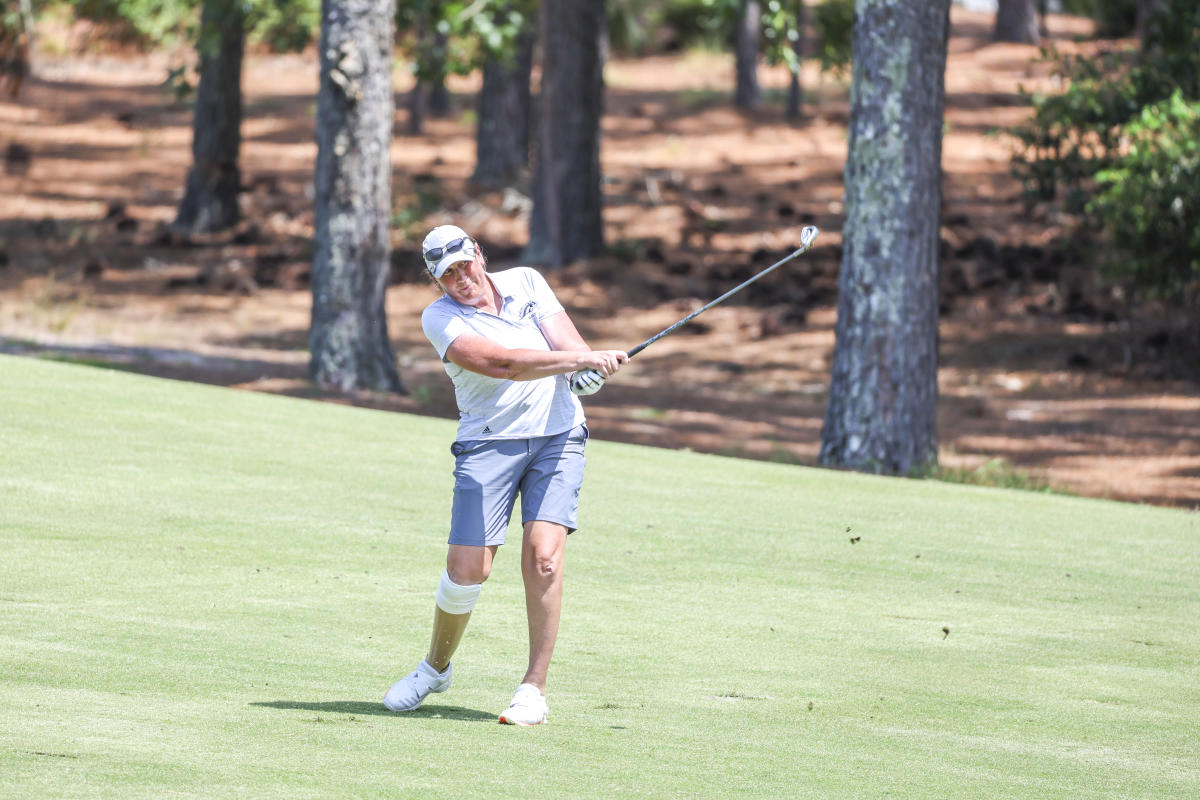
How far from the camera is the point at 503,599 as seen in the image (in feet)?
32.0

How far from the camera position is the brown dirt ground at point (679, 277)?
21891mm

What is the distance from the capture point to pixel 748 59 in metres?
45.2

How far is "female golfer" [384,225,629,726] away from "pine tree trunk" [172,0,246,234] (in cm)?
2592

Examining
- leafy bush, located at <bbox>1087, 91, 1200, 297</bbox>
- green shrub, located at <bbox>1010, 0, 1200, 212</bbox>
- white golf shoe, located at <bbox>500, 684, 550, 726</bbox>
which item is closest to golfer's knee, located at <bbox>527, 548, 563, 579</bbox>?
white golf shoe, located at <bbox>500, 684, 550, 726</bbox>

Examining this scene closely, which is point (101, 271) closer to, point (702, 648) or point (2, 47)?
point (2, 47)

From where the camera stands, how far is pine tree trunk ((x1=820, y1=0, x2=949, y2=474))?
17094 millimetres

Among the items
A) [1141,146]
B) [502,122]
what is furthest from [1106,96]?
[502,122]

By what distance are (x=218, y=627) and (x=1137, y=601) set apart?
545 cm

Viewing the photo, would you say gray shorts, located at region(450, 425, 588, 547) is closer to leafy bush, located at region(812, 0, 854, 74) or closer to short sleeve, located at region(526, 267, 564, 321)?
short sleeve, located at region(526, 267, 564, 321)

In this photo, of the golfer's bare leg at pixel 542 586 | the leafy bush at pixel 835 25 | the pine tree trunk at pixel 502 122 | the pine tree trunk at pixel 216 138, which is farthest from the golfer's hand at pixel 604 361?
the pine tree trunk at pixel 502 122

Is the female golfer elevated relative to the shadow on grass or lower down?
elevated

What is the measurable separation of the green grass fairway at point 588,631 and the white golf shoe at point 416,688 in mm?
79

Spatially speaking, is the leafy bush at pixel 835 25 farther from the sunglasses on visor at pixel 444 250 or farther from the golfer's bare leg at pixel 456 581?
the golfer's bare leg at pixel 456 581

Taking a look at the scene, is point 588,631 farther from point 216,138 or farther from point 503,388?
point 216,138
